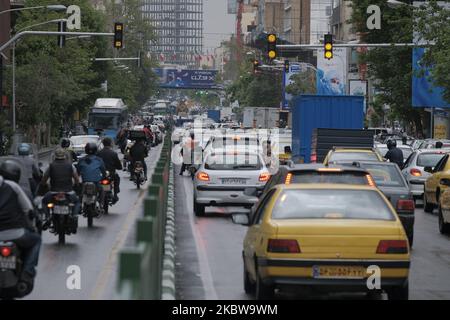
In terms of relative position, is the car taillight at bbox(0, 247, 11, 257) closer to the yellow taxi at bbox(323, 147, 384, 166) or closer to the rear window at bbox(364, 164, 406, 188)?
the rear window at bbox(364, 164, 406, 188)

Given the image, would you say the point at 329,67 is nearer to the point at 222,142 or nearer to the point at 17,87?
the point at 17,87

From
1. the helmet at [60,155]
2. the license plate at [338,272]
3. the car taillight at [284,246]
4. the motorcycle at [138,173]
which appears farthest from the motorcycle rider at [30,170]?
the motorcycle at [138,173]

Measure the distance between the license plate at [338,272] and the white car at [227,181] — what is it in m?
15.6

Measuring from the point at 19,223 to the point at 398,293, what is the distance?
3.90 m

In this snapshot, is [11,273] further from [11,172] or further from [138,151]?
[138,151]

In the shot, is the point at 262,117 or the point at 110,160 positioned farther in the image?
the point at 262,117

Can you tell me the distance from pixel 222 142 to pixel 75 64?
4809 cm

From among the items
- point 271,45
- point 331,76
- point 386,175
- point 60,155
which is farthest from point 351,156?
point 331,76

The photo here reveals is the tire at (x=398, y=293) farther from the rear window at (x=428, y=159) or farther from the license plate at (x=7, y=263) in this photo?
the rear window at (x=428, y=159)

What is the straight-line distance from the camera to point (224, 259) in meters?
18.9

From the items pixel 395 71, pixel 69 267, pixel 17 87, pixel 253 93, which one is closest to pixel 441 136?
pixel 395 71

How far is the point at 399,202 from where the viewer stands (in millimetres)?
21203

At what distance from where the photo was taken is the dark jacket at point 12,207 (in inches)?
506

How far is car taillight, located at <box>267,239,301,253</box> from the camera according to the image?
41.0ft
